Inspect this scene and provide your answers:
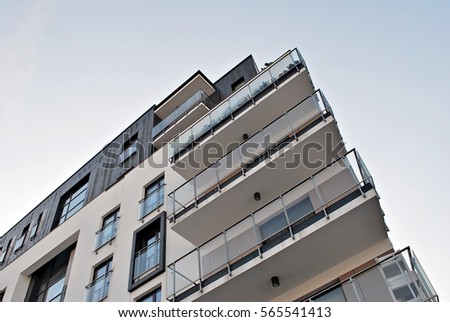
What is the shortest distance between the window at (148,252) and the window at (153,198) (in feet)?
2.40

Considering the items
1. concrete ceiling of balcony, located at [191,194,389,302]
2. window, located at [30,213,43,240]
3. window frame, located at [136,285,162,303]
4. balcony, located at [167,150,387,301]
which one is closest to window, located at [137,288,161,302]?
window frame, located at [136,285,162,303]

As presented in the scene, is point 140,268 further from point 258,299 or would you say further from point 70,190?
point 70,190

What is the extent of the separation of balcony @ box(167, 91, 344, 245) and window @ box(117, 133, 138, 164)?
26.9 ft

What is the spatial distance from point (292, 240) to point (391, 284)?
2.60 meters

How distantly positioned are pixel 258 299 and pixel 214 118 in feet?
24.2

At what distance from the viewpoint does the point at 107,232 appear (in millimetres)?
16344

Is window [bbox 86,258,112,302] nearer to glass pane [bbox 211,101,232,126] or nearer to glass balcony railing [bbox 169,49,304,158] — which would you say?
glass balcony railing [bbox 169,49,304,158]

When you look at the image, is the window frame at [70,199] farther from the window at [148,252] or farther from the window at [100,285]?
the window at [148,252]

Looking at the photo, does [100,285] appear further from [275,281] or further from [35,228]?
[35,228]

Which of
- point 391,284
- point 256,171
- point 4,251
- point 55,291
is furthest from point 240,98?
point 4,251

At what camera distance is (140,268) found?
1354 centimetres

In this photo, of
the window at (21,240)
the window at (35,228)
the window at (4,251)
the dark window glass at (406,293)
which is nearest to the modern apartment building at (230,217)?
the dark window glass at (406,293)

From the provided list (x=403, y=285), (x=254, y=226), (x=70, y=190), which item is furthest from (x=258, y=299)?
→ (x=70, y=190)

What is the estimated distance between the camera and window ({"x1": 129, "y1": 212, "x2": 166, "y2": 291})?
13008 millimetres
